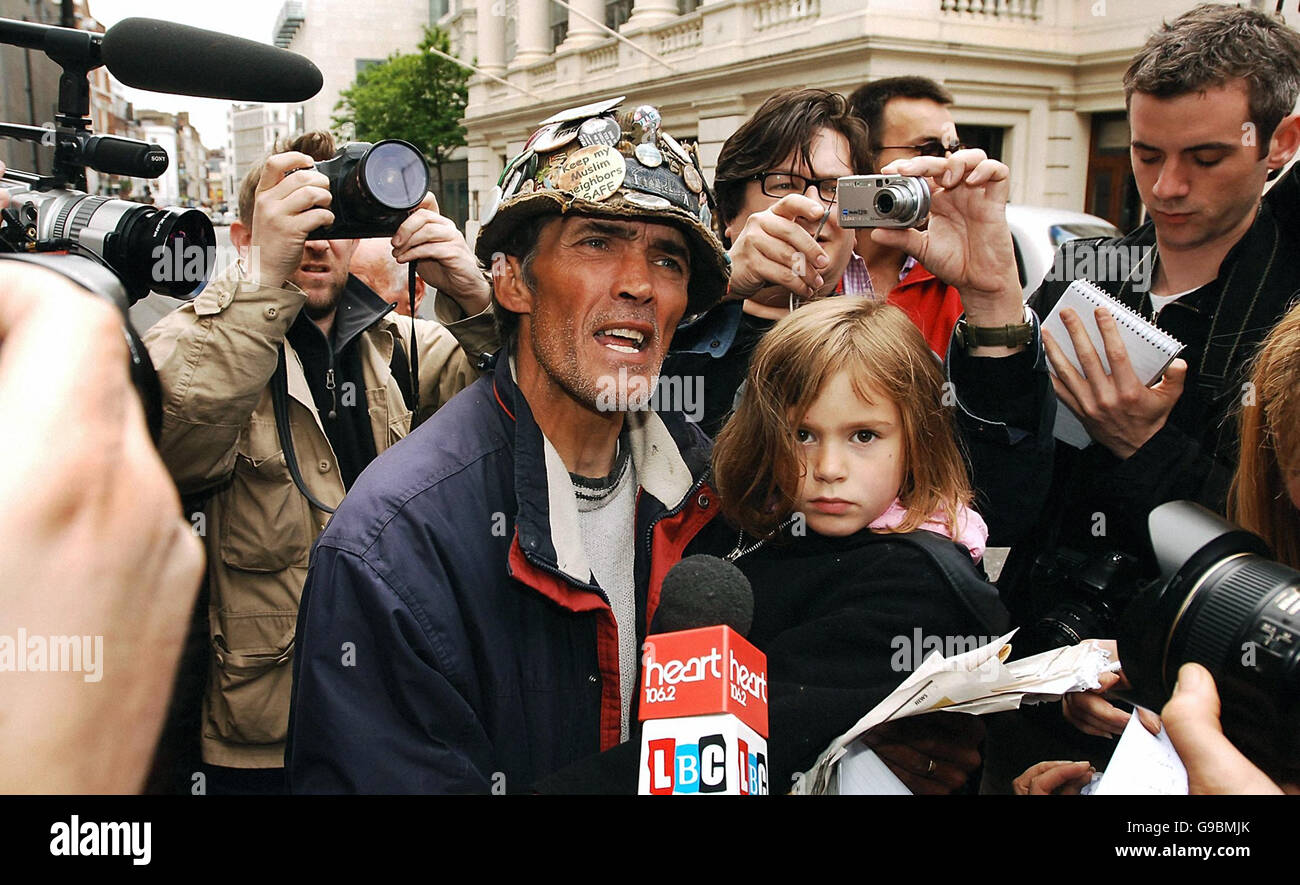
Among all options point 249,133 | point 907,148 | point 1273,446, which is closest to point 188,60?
point 249,133

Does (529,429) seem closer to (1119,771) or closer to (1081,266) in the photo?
(1119,771)

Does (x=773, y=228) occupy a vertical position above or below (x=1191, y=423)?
above

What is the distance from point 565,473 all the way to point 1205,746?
1045 millimetres

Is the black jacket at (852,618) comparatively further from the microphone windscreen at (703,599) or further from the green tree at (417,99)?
the green tree at (417,99)

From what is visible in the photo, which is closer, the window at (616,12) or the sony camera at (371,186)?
the sony camera at (371,186)

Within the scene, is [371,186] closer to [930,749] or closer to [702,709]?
[702,709]

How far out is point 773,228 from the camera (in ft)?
6.99

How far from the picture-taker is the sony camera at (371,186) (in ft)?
6.61

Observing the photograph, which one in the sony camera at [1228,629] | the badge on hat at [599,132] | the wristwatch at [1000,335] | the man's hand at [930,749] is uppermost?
the badge on hat at [599,132]

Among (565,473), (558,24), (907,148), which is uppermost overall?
(558,24)

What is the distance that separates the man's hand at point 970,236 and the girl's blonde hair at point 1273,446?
532mm

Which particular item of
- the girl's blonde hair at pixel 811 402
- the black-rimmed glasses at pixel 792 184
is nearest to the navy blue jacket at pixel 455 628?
the girl's blonde hair at pixel 811 402
